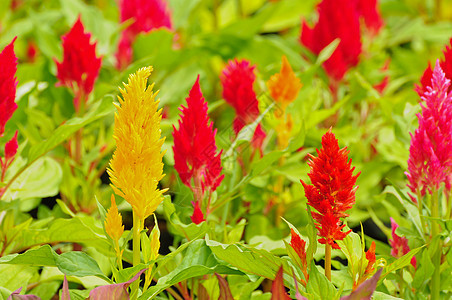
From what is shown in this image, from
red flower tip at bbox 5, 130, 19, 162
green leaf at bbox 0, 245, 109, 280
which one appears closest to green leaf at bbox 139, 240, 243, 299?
green leaf at bbox 0, 245, 109, 280

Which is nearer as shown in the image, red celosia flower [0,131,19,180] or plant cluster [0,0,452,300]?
plant cluster [0,0,452,300]

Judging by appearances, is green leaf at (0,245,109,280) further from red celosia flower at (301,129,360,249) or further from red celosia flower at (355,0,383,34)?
red celosia flower at (355,0,383,34)

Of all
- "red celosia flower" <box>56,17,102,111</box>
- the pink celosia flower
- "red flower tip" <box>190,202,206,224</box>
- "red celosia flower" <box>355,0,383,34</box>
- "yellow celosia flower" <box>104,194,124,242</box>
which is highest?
"red celosia flower" <box>355,0,383,34</box>

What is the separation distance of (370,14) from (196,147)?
1471 millimetres

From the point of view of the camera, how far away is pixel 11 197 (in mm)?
1642

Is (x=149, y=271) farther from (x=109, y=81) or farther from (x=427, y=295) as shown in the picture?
(x=109, y=81)

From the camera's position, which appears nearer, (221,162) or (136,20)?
(221,162)

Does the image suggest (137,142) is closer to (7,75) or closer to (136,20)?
(7,75)

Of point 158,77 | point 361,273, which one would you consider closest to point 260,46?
point 158,77

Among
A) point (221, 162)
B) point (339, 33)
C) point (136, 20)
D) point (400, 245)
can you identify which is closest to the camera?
point (400, 245)

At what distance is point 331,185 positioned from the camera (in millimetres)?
1118

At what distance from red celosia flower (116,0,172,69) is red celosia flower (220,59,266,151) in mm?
701

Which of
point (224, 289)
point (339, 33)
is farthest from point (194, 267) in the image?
point (339, 33)

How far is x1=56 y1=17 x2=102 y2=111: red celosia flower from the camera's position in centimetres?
179
